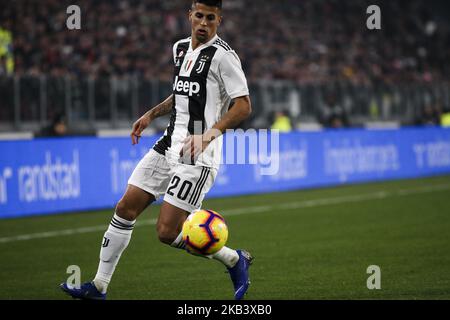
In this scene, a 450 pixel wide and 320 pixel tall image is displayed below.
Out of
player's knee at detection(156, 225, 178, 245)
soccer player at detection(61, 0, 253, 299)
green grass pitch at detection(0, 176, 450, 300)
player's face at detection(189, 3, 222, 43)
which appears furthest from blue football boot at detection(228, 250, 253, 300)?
player's face at detection(189, 3, 222, 43)

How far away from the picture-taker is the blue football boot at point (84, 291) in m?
7.55

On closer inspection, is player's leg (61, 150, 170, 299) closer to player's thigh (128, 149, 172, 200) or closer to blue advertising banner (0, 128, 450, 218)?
player's thigh (128, 149, 172, 200)

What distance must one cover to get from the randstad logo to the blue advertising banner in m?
7.57

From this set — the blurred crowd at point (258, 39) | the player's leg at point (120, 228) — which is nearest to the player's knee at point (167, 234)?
the player's leg at point (120, 228)

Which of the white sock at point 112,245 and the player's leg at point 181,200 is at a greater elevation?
the player's leg at point 181,200

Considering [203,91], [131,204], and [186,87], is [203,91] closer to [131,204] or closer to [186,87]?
[186,87]

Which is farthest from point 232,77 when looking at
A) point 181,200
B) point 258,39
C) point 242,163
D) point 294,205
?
point 258,39

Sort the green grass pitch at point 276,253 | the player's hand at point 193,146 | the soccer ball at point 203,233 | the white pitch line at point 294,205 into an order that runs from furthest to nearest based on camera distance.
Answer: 1. the white pitch line at point 294,205
2. the green grass pitch at point 276,253
3. the soccer ball at point 203,233
4. the player's hand at point 193,146

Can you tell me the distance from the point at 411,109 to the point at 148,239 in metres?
24.1

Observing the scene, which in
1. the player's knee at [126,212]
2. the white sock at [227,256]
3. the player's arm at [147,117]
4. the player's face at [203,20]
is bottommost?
the white sock at [227,256]

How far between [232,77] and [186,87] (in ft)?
1.36

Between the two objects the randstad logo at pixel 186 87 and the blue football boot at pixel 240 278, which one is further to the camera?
the blue football boot at pixel 240 278

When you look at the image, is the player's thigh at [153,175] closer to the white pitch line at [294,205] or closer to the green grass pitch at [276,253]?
the green grass pitch at [276,253]

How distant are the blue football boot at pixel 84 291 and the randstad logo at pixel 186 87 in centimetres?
173
